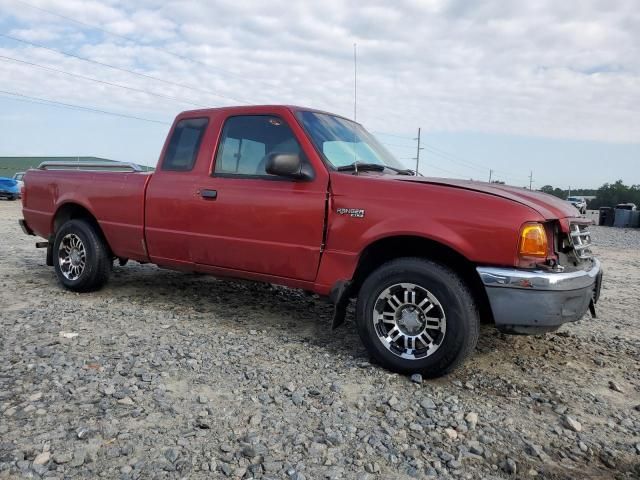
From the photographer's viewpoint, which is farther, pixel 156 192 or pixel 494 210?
pixel 156 192

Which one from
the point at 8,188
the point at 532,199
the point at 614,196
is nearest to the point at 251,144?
the point at 532,199

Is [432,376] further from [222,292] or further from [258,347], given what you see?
[222,292]

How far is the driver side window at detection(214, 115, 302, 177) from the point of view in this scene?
4.36m

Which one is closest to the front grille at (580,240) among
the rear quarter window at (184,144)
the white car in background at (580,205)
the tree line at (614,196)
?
the white car in background at (580,205)

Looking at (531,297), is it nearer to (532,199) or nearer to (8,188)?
(532,199)

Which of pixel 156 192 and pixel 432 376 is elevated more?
pixel 156 192

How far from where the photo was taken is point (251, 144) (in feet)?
15.0

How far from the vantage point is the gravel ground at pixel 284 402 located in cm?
247

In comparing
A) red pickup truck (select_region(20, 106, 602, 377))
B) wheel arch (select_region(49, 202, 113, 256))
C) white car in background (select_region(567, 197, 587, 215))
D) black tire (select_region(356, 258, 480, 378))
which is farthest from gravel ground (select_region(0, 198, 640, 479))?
white car in background (select_region(567, 197, 587, 215))

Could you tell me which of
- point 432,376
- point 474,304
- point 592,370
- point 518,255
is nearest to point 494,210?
point 518,255

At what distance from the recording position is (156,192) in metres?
4.94

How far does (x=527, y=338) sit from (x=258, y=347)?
2.36 m

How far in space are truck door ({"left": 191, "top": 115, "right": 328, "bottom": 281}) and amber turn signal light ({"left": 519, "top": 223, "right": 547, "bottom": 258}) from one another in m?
1.46

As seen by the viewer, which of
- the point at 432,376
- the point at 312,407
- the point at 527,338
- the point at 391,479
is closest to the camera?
the point at 391,479
